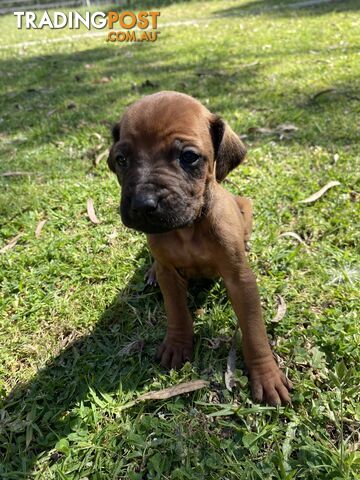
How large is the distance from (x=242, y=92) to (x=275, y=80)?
0.74 m

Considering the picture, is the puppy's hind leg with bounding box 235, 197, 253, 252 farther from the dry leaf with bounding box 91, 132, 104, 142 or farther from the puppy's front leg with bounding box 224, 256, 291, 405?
the dry leaf with bounding box 91, 132, 104, 142

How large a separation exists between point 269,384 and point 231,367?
0.33 m

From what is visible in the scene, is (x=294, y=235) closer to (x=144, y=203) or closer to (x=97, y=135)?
(x=144, y=203)

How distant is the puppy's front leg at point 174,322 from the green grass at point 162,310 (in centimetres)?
12

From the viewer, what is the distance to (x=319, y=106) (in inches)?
242

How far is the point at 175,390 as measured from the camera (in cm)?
271

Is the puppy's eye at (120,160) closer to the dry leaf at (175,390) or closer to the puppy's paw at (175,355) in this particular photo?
the puppy's paw at (175,355)

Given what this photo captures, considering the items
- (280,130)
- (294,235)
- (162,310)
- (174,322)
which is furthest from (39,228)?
(280,130)

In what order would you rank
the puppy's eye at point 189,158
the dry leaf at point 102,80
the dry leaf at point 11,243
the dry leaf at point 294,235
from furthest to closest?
the dry leaf at point 102,80 < the dry leaf at point 11,243 < the dry leaf at point 294,235 < the puppy's eye at point 189,158

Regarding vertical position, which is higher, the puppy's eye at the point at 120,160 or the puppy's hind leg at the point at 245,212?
the puppy's eye at the point at 120,160

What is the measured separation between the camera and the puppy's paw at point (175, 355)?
291 cm

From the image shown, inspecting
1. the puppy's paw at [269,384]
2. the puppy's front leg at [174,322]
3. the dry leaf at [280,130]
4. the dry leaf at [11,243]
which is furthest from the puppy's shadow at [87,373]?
the dry leaf at [280,130]

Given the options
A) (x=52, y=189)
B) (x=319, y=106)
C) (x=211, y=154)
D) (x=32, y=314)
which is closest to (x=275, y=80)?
(x=319, y=106)

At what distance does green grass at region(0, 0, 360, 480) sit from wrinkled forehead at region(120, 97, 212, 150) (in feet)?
4.76
